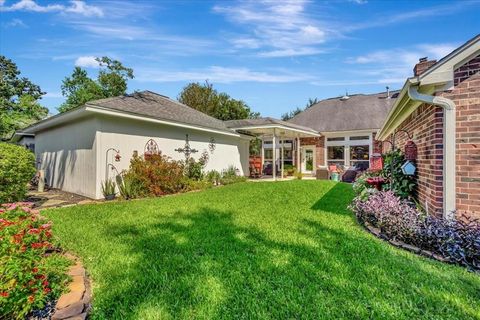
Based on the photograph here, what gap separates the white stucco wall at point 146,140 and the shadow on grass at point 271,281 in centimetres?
511

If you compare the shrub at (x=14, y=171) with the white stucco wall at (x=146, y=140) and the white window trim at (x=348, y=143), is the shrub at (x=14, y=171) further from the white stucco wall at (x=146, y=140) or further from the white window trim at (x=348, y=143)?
the white window trim at (x=348, y=143)

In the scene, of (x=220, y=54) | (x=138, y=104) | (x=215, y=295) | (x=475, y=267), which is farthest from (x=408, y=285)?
(x=220, y=54)

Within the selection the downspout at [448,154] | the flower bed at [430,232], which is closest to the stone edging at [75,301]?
the flower bed at [430,232]

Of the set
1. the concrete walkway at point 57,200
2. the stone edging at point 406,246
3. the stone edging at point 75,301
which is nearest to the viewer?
the stone edging at point 75,301

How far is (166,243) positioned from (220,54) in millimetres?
12156

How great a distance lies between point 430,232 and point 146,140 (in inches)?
358

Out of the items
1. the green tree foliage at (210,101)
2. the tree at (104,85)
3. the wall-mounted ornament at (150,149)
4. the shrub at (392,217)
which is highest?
the tree at (104,85)

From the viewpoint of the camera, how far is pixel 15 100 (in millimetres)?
17250

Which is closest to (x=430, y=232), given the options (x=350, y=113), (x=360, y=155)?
(x=360, y=155)

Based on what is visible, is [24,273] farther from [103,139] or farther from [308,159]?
[308,159]

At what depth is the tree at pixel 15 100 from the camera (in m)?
16.2

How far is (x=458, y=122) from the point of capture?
3963 mm

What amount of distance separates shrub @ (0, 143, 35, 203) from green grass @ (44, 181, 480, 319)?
6.86ft

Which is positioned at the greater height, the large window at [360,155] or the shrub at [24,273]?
the large window at [360,155]
